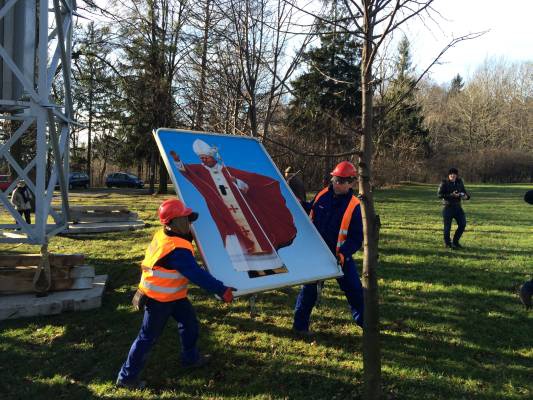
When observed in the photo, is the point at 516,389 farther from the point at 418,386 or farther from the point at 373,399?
the point at 373,399

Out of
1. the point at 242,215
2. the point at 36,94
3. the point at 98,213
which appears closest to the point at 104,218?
the point at 98,213

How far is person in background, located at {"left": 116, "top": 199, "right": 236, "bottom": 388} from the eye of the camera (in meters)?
4.10

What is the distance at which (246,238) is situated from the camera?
16.2 ft

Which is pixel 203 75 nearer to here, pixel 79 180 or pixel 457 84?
pixel 79 180

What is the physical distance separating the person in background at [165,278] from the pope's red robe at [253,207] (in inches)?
26.3

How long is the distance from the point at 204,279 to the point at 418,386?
2.26 m

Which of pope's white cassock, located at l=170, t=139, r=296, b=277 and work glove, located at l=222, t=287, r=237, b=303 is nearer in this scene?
work glove, located at l=222, t=287, r=237, b=303

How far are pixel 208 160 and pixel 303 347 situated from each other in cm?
247

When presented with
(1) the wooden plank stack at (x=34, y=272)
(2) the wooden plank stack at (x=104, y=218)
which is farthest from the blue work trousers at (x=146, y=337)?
(2) the wooden plank stack at (x=104, y=218)

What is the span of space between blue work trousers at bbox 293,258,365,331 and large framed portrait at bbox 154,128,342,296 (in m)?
0.37

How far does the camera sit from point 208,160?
5531 mm

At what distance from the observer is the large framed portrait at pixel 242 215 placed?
14.9ft

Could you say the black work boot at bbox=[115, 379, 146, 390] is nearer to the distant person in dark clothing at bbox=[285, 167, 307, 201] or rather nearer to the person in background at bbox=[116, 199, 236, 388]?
the person in background at bbox=[116, 199, 236, 388]

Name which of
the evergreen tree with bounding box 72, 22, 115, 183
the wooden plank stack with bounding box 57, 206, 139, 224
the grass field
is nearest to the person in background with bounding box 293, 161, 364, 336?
the grass field
